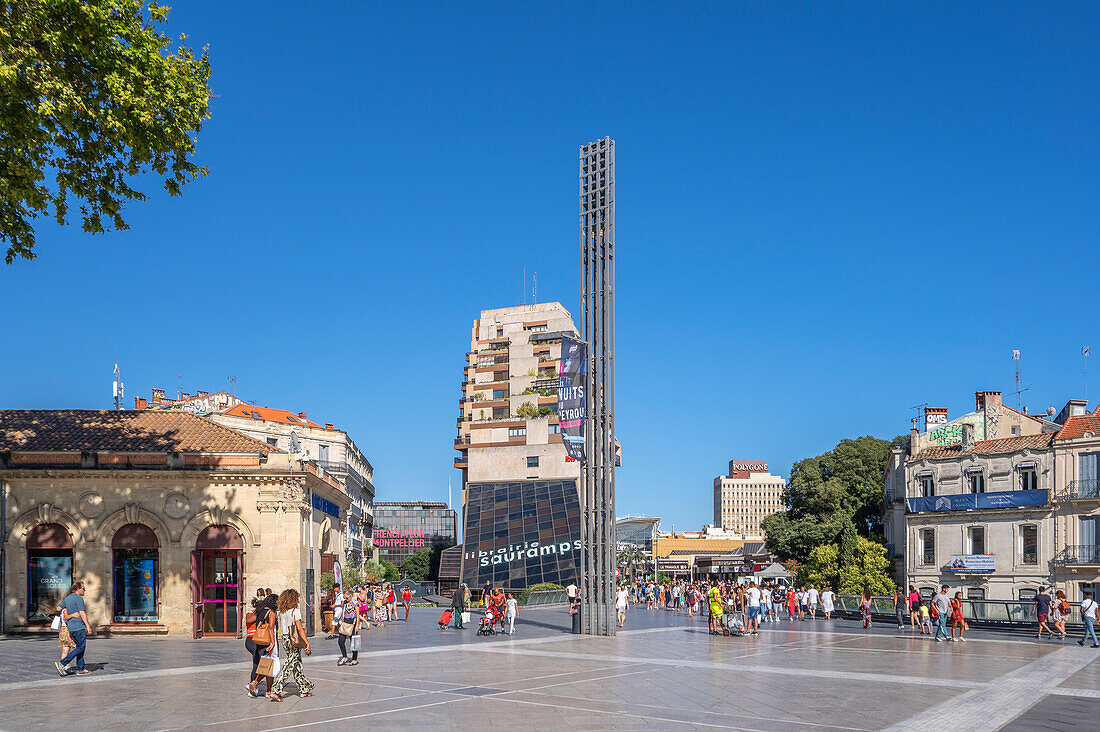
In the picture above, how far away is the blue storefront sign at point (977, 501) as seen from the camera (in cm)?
5138

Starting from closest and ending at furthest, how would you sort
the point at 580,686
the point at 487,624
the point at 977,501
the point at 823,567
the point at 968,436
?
the point at 580,686
the point at 487,624
the point at 977,501
the point at 968,436
the point at 823,567

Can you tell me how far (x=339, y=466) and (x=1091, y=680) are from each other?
70550mm

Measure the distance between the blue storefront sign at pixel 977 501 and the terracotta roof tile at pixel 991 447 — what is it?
7.73 feet

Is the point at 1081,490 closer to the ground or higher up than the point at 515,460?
higher up

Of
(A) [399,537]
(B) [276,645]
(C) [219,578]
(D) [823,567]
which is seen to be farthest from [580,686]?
(A) [399,537]

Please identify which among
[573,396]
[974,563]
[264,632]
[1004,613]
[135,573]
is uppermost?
[573,396]

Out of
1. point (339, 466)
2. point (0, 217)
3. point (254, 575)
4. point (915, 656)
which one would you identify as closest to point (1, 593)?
point (254, 575)

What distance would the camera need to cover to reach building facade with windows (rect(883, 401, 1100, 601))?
49.4 m

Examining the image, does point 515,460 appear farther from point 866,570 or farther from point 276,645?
point 276,645

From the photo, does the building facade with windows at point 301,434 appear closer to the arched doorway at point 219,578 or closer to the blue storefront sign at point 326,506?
the blue storefront sign at point 326,506

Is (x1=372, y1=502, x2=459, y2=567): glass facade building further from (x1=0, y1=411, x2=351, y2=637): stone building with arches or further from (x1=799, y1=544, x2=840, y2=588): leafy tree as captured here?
(x1=0, y1=411, x2=351, y2=637): stone building with arches

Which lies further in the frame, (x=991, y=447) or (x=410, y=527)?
(x=410, y=527)

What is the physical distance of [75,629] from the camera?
18609 millimetres

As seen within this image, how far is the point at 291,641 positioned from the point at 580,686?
16.9 ft
